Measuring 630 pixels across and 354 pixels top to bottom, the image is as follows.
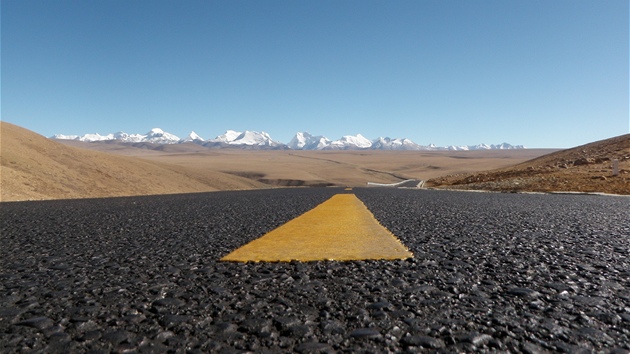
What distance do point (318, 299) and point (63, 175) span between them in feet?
103

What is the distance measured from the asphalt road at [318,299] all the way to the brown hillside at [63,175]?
17632 mm

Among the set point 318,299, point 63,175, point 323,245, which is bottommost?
point 63,175

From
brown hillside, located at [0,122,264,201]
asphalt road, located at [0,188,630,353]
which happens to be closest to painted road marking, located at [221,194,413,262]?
asphalt road, located at [0,188,630,353]

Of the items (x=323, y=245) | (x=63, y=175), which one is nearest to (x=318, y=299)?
(x=323, y=245)

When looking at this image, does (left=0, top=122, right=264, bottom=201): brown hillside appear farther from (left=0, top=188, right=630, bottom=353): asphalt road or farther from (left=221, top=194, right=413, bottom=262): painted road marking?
(left=0, top=188, right=630, bottom=353): asphalt road

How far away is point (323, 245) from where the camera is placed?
16.3 feet

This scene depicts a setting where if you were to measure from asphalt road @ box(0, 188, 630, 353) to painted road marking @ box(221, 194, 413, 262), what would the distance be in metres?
0.26

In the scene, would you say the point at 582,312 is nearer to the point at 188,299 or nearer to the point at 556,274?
the point at 556,274

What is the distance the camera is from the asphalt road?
2.10m

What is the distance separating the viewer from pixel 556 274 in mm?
3416

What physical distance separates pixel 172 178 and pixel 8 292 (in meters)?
44.4

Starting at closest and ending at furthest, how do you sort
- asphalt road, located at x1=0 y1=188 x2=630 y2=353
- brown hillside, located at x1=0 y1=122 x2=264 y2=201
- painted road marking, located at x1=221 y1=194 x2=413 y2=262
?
asphalt road, located at x1=0 y1=188 x2=630 y2=353 → painted road marking, located at x1=221 y1=194 x2=413 y2=262 → brown hillside, located at x1=0 y1=122 x2=264 y2=201

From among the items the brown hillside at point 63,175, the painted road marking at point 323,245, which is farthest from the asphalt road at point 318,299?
the brown hillside at point 63,175

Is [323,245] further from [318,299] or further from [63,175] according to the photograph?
[63,175]
